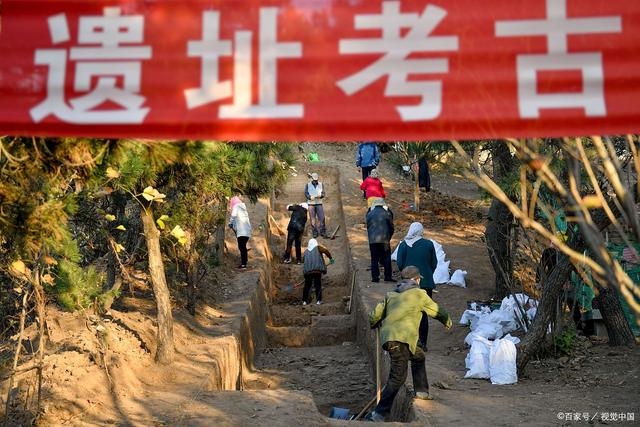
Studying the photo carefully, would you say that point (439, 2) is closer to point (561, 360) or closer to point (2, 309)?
point (561, 360)

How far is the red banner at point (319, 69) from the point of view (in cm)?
439

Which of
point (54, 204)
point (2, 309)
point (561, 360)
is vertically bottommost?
point (561, 360)

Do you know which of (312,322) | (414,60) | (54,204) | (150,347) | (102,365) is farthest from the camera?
(312,322)

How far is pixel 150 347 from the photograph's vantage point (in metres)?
11.4

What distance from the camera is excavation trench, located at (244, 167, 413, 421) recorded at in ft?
41.7

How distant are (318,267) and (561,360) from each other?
6642 mm

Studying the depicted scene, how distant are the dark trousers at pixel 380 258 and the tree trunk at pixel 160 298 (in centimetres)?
529

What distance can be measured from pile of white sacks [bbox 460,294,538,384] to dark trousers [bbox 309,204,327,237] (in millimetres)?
8804

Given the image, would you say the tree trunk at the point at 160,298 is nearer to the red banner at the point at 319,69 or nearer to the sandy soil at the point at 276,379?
the sandy soil at the point at 276,379

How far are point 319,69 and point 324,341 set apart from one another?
468 inches

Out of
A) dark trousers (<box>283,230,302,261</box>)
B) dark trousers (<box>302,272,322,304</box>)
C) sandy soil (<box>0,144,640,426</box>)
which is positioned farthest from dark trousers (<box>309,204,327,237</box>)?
sandy soil (<box>0,144,640,426</box>)

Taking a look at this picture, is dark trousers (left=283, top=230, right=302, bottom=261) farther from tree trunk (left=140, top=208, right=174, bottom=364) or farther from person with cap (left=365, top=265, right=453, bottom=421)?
person with cap (left=365, top=265, right=453, bottom=421)

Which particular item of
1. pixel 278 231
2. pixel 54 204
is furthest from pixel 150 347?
pixel 278 231

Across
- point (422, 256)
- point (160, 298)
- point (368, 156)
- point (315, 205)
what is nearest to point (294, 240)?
point (315, 205)
